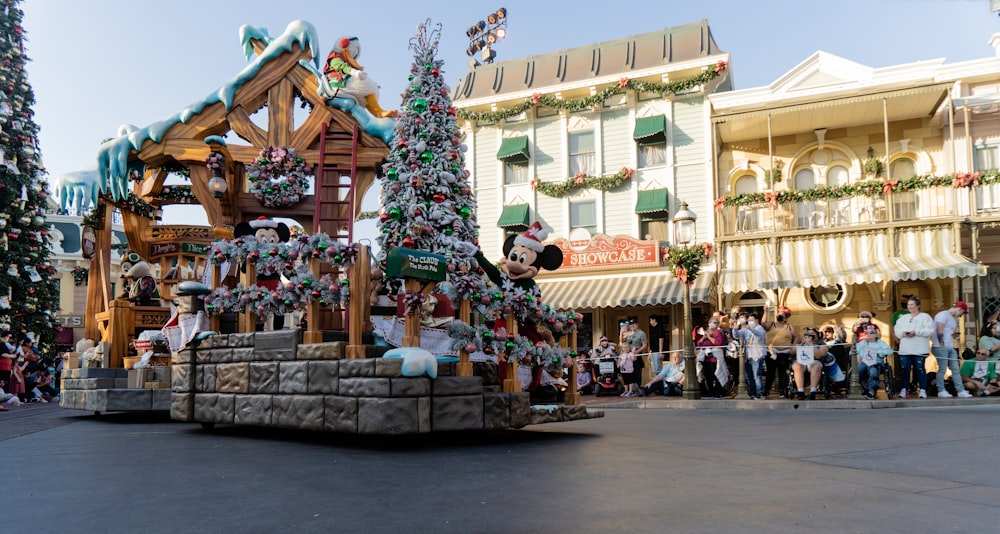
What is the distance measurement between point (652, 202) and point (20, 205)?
18.1 metres

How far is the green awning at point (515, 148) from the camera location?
85.7 ft

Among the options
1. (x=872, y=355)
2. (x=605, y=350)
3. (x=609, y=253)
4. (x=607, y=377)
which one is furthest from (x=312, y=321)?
(x=609, y=253)

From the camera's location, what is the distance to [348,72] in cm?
1224

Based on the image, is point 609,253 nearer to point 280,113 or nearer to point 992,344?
point 992,344

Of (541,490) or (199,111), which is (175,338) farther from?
(541,490)

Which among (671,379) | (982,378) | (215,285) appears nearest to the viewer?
(215,285)

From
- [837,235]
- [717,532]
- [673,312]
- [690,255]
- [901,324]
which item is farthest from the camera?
[673,312]

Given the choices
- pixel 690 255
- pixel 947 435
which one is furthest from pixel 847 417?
pixel 690 255

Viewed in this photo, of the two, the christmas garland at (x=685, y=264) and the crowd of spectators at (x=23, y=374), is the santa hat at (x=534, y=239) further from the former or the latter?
the crowd of spectators at (x=23, y=374)

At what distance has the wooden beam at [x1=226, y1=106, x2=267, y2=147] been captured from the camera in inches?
488

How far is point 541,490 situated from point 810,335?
1147 centimetres

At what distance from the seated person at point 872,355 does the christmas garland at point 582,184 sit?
11.5m

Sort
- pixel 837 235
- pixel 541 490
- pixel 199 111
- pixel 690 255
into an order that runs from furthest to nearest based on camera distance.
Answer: pixel 837 235 < pixel 690 255 < pixel 199 111 < pixel 541 490

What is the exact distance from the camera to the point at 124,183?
12633 mm
